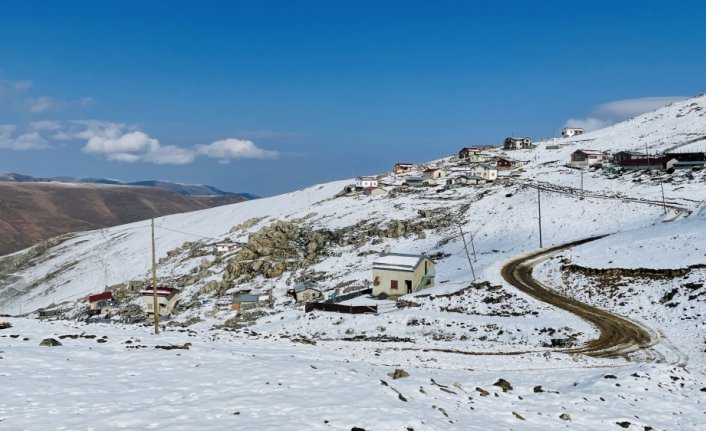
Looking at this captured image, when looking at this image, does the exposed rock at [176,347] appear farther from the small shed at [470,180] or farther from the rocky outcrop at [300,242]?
the small shed at [470,180]

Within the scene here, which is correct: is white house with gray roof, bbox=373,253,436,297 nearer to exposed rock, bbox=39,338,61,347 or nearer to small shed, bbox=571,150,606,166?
exposed rock, bbox=39,338,61,347

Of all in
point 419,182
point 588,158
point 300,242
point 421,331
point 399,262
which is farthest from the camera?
point 419,182

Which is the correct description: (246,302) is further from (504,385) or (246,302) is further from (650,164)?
(650,164)

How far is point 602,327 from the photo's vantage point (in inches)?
1428

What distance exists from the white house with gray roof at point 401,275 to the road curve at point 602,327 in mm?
10240

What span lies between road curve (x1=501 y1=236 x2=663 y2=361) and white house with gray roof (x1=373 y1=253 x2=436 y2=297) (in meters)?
10.2

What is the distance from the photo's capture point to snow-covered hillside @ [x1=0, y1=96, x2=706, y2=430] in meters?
15.0

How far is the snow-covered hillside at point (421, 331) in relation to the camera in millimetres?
15000

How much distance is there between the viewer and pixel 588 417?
17109 mm

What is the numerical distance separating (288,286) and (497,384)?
195 feet

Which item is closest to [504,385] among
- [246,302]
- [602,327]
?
[602,327]

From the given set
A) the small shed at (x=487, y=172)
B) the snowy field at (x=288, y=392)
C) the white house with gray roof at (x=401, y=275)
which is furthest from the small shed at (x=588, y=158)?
the snowy field at (x=288, y=392)

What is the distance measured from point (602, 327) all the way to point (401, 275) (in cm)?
2741

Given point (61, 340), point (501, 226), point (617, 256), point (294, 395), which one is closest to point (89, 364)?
point (61, 340)
